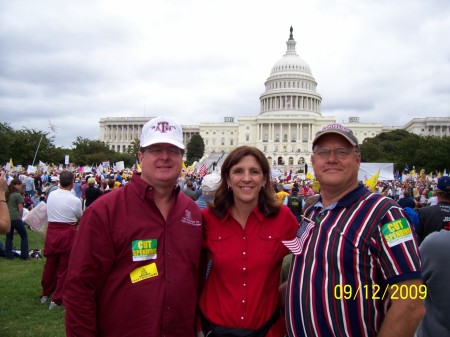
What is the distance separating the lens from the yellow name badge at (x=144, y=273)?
288 cm

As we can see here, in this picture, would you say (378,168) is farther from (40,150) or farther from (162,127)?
(40,150)

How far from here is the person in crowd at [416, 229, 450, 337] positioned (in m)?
2.69

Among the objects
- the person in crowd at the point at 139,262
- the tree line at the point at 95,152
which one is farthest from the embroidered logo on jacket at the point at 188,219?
the tree line at the point at 95,152

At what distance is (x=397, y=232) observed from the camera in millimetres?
2488

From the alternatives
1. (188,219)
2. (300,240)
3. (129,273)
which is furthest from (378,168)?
(129,273)

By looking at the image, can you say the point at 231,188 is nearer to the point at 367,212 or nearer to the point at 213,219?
the point at 213,219

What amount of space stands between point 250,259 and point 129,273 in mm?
838

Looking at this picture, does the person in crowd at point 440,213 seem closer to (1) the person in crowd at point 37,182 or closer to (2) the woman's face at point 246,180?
(2) the woman's face at point 246,180

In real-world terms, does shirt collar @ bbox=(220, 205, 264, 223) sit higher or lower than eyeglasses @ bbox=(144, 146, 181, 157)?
lower

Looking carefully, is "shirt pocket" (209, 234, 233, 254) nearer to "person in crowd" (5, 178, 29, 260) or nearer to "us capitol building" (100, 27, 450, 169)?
"person in crowd" (5, 178, 29, 260)

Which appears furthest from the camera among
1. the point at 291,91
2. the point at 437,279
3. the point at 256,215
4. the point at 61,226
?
the point at 291,91

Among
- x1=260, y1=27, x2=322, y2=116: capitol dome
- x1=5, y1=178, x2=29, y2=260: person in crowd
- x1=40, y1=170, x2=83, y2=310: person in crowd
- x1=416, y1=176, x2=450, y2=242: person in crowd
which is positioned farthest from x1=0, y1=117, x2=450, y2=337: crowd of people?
x1=260, y1=27, x2=322, y2=116: capitol dome

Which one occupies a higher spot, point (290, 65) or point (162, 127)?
point (290, 65)

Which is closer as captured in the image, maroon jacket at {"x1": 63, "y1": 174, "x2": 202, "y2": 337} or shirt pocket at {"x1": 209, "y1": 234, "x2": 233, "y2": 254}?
maroon jacket at {"x1": 63, "y1": 174, "x2": 202, "y2": 337}
